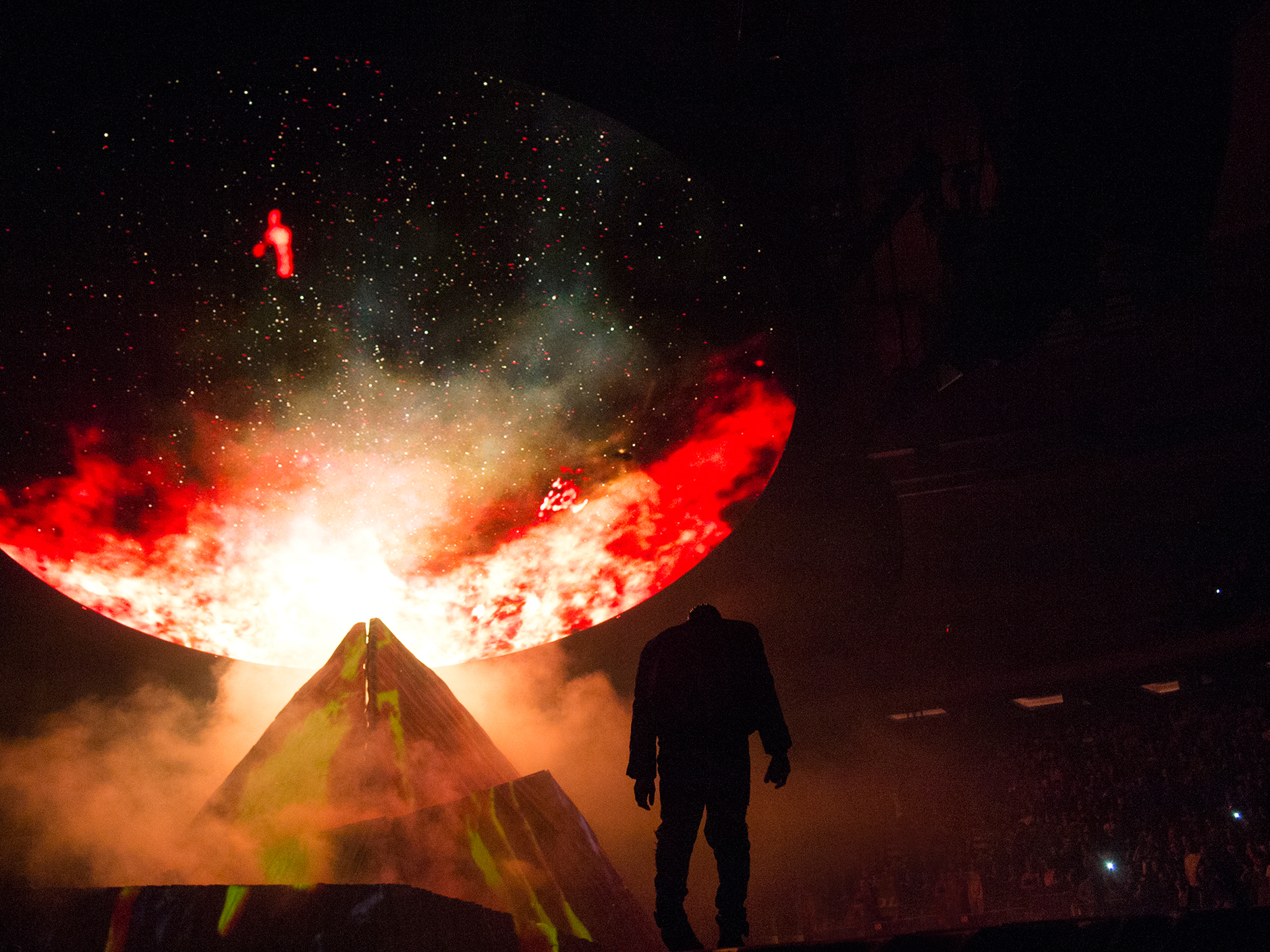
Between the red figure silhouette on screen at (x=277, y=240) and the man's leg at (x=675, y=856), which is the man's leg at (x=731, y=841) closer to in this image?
the man's leg at (x=675, y=856)

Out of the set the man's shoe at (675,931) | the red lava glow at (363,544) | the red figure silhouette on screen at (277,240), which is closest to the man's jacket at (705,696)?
the man's shoe at (675,931)

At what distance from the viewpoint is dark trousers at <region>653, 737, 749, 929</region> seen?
2498mm

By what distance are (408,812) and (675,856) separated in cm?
123

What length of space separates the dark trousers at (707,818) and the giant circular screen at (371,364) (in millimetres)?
2758

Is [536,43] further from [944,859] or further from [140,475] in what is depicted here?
[944,859]

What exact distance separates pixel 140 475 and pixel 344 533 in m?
1.29

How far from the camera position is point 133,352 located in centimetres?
468

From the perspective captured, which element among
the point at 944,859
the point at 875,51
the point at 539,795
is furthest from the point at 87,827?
the point at 944,859

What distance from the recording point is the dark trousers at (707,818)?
2.50 meters

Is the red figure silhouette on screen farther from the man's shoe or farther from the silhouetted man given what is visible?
the man's shoe

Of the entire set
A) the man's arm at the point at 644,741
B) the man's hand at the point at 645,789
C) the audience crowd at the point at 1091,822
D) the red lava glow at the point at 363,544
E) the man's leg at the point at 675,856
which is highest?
the red lava glow at the point at 363,544

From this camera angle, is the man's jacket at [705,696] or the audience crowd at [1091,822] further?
the audience crowd at [1091,822]

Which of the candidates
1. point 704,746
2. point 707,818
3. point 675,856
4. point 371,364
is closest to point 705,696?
point 704,746

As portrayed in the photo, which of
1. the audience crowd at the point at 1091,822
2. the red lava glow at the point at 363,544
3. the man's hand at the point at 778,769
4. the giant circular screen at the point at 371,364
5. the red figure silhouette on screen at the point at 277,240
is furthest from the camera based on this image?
the audience crowd at the point at 1091,822
